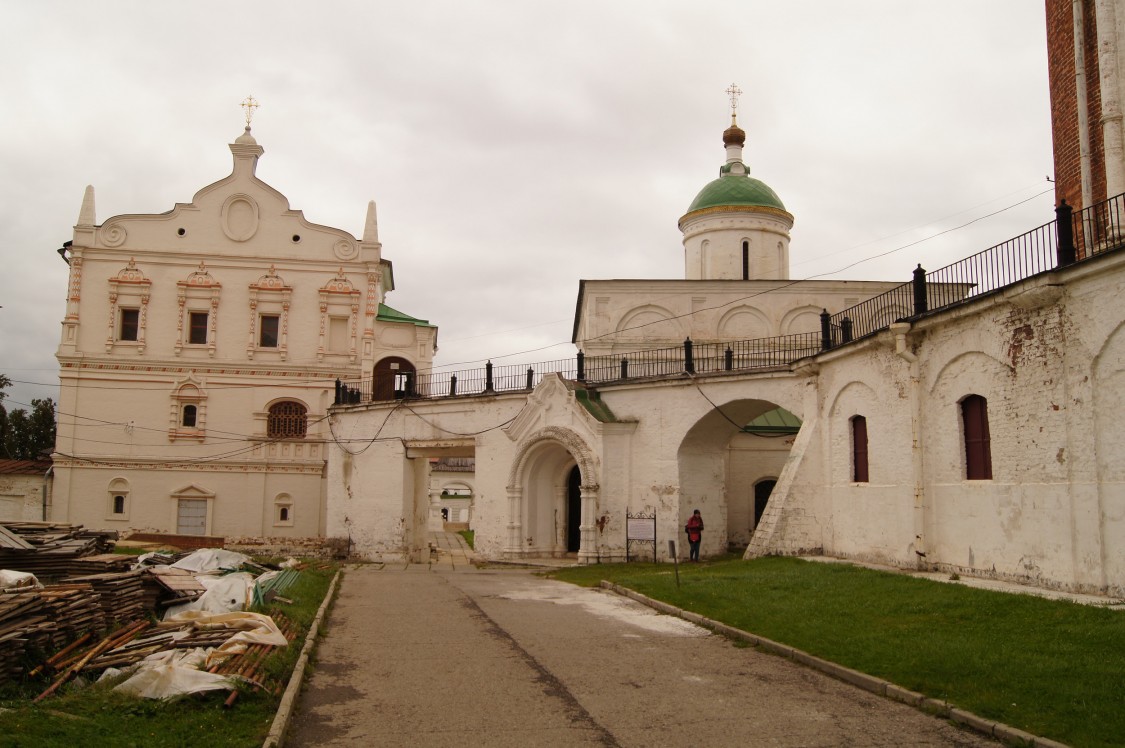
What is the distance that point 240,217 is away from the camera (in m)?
35.4

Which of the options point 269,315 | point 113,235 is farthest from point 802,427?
point 113,235

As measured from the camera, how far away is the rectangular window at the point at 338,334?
35000mm

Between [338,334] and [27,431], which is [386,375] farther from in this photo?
[27,431]

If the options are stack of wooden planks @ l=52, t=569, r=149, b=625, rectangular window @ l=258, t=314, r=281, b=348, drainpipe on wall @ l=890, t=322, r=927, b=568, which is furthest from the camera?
rectangular window @ l=258, t=314, r=281, b=348

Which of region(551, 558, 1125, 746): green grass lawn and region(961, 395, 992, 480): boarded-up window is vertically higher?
region(961, 395, 992, 480): boarded-up window

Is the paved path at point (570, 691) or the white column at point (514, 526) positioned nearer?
the paved path at point (570, 691)

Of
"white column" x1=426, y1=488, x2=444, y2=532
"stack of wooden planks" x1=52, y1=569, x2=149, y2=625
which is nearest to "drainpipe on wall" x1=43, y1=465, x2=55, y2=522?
"white column" x1=426, y1=488, x2=444, y2=532

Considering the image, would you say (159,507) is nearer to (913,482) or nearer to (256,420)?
(256,420)

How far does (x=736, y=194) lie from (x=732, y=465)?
12122 millimetres

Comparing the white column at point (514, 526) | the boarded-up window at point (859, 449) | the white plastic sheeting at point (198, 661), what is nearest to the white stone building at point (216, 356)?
the white column at point (514, 526)

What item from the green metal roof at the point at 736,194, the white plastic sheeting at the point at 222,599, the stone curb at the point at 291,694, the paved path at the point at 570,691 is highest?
the green metal roof at the point at 736,194

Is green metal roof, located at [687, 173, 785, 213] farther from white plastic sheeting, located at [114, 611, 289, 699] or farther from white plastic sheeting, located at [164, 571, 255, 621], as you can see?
white plastic sheeting, located at [114, 611, 289, 699]

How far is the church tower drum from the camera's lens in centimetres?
3569

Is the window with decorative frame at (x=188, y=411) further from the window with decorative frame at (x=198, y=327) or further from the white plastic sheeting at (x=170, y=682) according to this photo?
the white plastic sheeting at (x=170, y=682)
